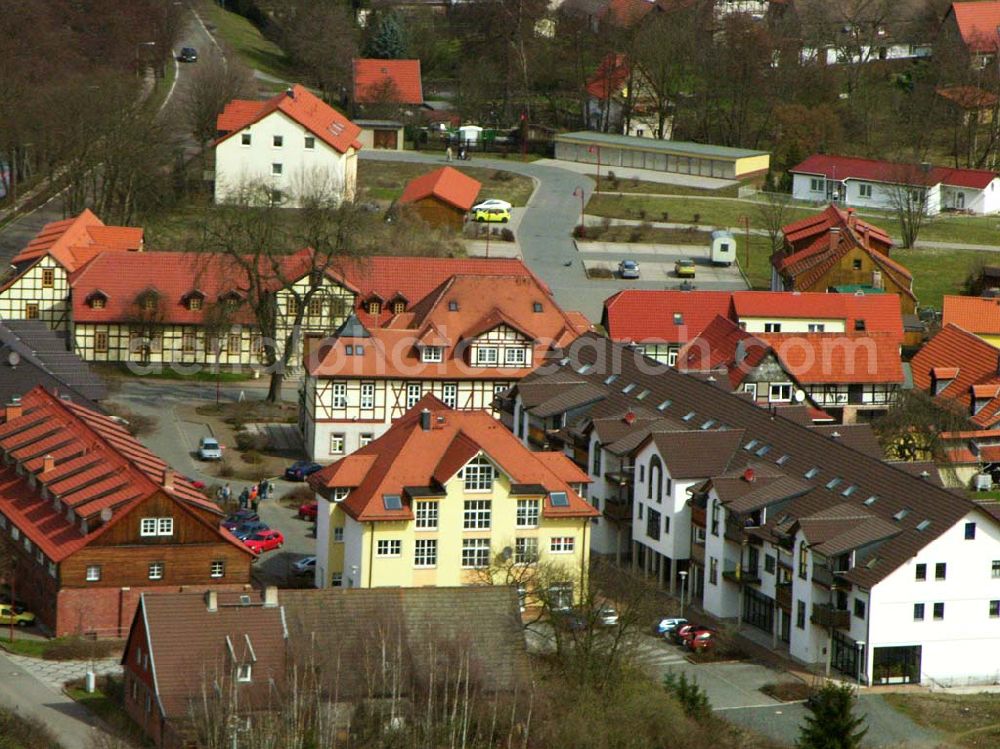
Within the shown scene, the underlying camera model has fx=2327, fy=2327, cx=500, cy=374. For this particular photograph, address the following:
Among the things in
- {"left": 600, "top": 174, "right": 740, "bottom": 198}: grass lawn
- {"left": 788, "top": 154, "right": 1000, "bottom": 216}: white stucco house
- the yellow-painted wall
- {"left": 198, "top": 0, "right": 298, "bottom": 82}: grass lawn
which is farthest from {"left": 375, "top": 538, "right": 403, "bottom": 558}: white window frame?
{"left": 198, "top": 0, "right": 298, "bottom": 82}: grass lawn

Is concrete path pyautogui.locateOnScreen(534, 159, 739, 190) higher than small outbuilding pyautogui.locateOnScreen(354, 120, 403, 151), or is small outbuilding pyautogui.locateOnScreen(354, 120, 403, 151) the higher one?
small outbuilding pyautogui.locateOnScreen(354, 120, 403, 151)

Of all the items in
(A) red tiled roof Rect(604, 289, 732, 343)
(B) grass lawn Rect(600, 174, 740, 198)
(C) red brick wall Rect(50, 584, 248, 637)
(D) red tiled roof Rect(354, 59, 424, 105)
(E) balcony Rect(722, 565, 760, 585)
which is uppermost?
(D) red tiled roof Rect(354, 59, 424, 105)

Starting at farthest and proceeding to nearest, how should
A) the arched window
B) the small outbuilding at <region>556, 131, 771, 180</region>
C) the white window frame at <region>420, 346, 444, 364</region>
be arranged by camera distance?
1. the small outbuilding at <region>556, 131, 771, 180</region>
2. the white window frame at <region>420, 346, 444, 364</region>
3. the arched window

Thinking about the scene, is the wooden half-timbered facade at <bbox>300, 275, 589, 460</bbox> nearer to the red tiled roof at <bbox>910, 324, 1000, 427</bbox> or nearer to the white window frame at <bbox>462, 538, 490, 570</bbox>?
the red tiled roof at <bbox>910, 324, 1000, 427</bbox>

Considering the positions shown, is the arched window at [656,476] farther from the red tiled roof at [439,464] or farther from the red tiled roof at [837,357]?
the red tiled roof at [837,357]

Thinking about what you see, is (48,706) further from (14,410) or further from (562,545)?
(14,410)

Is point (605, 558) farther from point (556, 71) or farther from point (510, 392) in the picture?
point (556, 71)

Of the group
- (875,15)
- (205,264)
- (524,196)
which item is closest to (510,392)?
(205,264)

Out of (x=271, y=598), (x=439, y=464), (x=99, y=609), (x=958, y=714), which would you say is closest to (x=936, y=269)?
(x=439, y=464)
